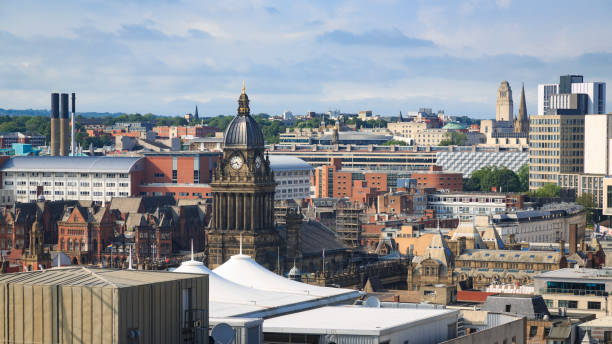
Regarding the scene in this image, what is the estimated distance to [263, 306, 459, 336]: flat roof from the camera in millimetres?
59875

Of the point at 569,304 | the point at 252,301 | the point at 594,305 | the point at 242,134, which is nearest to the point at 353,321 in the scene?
the point at 252,301

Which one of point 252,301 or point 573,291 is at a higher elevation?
point 252,301

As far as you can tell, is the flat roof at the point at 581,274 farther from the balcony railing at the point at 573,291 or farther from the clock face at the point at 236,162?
the clock face at the point at 236,162

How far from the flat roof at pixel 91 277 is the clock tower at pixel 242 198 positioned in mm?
85702

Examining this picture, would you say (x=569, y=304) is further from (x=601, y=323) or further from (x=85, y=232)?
(x=85, y=232)

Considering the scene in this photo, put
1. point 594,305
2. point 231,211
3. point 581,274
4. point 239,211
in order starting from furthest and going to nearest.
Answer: point 231,211
point 239,211
point 581,274
point 594,305

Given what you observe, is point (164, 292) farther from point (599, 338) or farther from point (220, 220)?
point (220, 220)

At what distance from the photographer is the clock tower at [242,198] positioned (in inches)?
5536

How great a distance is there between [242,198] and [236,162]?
3.57 metres

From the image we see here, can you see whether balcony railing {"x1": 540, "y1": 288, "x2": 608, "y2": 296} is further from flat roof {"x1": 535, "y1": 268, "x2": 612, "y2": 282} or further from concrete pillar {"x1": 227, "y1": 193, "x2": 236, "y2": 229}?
concrete pillar {"x1": 227, "y1": 193, "x2": 236, "y2": 229}

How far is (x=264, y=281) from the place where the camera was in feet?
308

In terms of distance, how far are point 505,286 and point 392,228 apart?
63.9m

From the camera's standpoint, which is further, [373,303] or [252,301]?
[252,301]

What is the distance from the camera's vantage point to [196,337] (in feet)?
177
